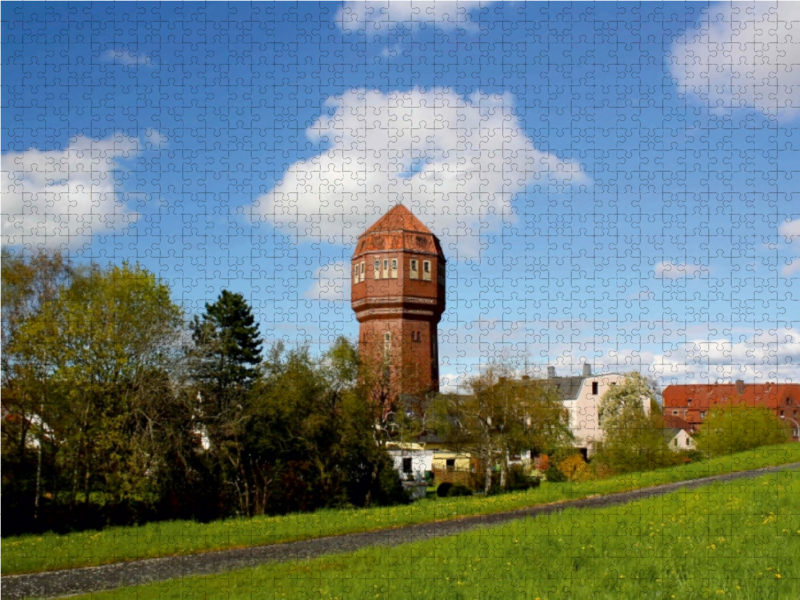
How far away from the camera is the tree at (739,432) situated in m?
28.1

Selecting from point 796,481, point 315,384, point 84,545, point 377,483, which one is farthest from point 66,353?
point 796,481

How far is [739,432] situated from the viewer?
111 feet

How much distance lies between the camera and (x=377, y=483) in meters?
31.1

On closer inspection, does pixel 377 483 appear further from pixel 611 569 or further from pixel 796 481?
pixel 611 569

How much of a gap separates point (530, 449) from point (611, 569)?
29762 millimetres

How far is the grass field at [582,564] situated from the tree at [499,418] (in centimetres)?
2154

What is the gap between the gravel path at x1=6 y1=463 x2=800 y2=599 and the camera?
1388 centimetres

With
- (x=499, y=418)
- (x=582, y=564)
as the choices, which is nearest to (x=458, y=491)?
(x=499, y=418)

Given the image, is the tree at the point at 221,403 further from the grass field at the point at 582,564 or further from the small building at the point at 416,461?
the grass field at the point at 582,564

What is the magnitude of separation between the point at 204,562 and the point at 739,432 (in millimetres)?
25377

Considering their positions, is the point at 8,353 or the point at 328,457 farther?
the point at 328,457

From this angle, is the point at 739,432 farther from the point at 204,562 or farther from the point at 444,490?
the point at 204,562

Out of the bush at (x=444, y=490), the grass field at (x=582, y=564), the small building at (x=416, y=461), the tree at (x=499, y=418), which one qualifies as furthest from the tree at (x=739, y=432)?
the grass field at (x=582, y=564)

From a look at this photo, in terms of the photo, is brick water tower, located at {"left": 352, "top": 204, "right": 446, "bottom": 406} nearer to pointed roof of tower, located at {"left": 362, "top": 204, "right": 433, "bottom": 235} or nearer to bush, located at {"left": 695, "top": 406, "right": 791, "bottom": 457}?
pointed roof of tower, located at {"left": 362, "top": 204, "right": 433, "bottom": 235}
